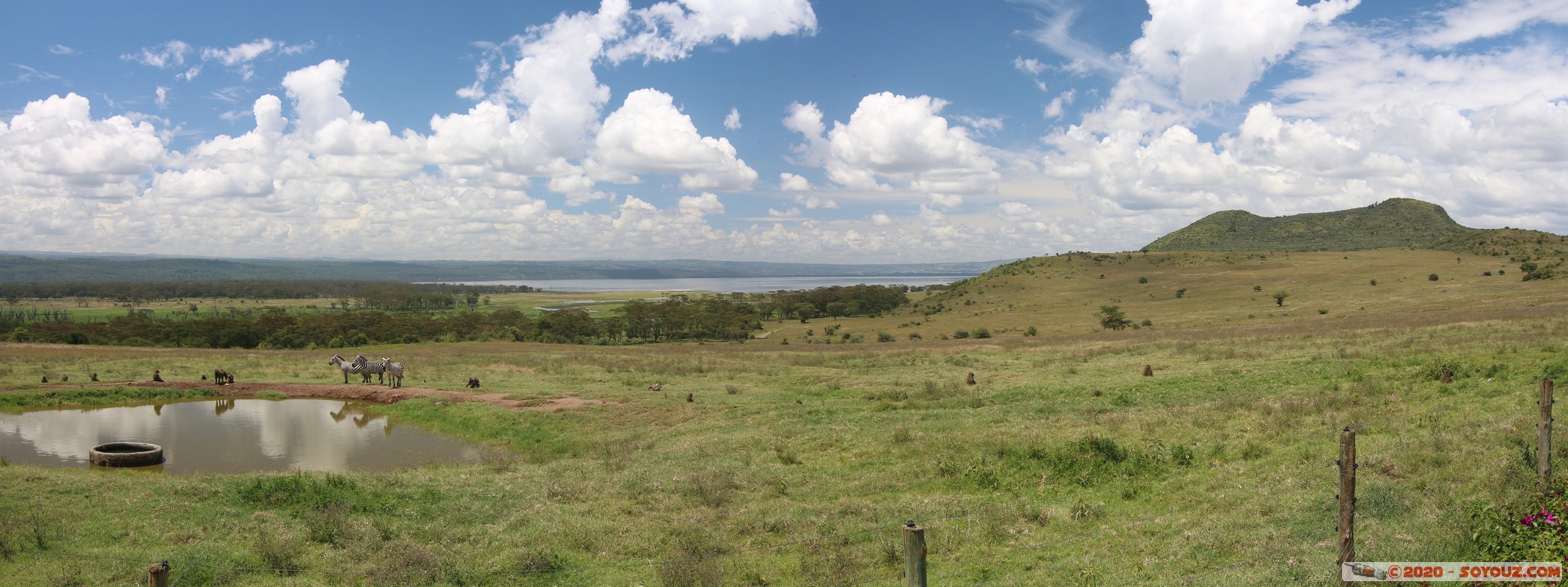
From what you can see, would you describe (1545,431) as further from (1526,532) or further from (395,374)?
(395,374)

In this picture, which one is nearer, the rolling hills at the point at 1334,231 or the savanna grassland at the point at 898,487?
the savanna grassland at the point at 898,487

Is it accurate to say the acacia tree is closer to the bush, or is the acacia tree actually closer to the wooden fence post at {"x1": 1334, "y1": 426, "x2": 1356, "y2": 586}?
the bush

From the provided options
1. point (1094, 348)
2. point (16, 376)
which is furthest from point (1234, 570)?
point (16, 376)

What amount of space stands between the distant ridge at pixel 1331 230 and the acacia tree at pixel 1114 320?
99.7 meters

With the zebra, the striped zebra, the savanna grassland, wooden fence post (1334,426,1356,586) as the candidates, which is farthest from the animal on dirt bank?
wooden fence post (1334,426,1356,586)

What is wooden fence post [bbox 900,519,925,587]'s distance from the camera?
5.95 m

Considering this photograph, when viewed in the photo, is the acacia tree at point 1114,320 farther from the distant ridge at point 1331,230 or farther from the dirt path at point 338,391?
the distant ridge at point 1331,230

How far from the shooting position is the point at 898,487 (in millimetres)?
13828

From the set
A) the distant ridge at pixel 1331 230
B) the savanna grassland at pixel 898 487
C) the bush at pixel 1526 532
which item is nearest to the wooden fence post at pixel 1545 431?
the savanna grassland at pixel 898 487

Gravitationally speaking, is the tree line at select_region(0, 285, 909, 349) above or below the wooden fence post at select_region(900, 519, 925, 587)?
below

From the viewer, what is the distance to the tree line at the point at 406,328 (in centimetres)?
7269

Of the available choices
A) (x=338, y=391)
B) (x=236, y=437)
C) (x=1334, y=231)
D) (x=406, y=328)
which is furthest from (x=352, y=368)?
(x=1334, y=231)

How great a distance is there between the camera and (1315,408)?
16.5m

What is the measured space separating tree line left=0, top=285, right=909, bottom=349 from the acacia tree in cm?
4157
